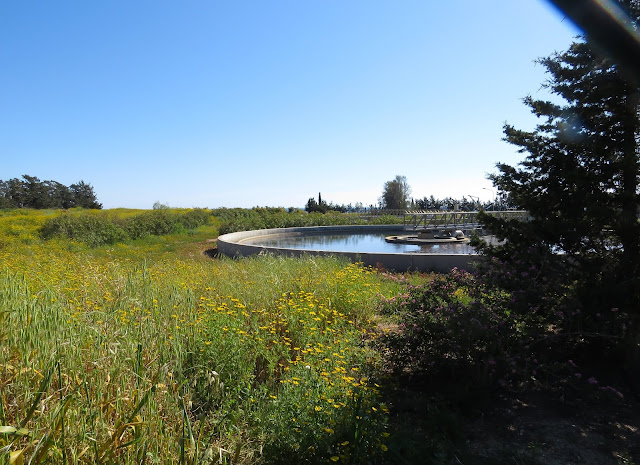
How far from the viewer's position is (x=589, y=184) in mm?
3676

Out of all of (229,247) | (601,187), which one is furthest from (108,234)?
(601,187)

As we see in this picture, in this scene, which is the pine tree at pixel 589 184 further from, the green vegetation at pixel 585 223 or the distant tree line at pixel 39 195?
the distant tree line at pixel 39 195

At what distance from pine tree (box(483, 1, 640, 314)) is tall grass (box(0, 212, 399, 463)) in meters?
2.13

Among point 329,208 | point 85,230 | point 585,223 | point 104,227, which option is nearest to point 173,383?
point 585,223

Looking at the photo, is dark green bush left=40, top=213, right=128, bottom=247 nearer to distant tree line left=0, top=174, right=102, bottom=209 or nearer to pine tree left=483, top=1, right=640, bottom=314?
pine tree left=483, top=1, right=640, bottom=314

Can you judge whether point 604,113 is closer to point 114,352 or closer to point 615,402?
point 615,402

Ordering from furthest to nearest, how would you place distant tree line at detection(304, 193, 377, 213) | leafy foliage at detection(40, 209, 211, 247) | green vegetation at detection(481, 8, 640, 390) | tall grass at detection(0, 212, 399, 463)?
distant tree line at detection(304, 193, 377, 213)
leafy foliage at detection(40, 209, 211, 247)
green vegetation at detection(481, 8, 640, 390)
tall grass at detection(0, 212, 399, 463)

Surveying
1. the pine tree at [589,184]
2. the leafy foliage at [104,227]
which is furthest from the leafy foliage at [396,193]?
the pine tree at [589,184]

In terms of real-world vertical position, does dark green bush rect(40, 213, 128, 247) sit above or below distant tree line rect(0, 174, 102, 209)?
below

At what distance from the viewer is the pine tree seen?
3.48 m

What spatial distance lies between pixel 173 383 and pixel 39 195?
54077mm

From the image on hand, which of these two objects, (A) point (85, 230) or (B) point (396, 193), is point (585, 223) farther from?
(B) point (396, 193)

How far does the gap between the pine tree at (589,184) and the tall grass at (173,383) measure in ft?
6.99

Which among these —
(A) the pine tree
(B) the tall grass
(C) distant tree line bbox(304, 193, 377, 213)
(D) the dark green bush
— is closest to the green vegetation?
(A) the pine tree
